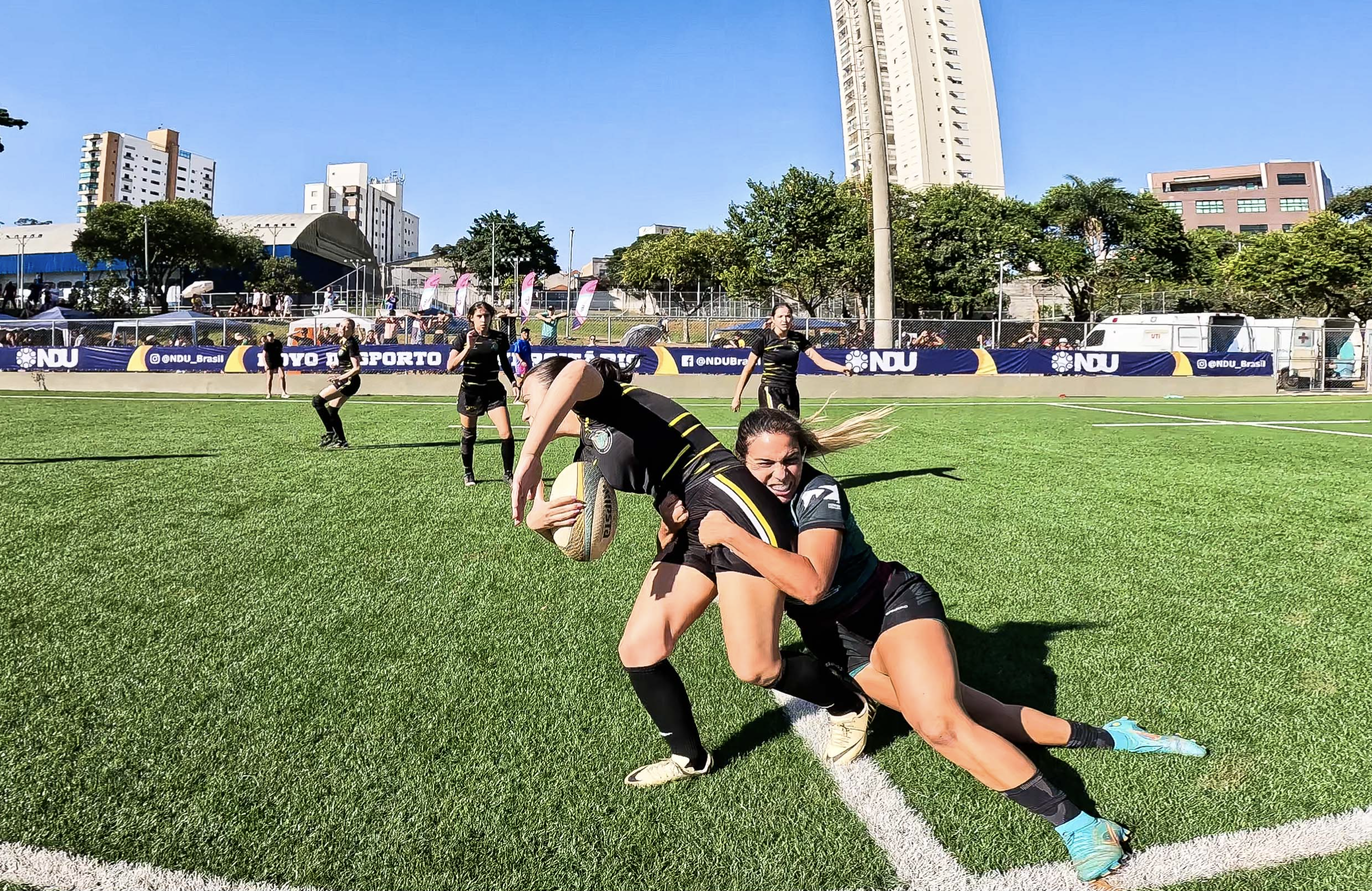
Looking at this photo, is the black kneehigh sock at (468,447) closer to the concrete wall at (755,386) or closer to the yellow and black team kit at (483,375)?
the yellow and black team kit at (483,375)

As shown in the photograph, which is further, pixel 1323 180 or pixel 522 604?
pixel 1323 180

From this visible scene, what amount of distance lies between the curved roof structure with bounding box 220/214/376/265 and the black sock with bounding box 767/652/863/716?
113 m

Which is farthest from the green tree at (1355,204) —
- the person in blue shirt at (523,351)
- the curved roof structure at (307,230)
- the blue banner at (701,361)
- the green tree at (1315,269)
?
the curved roof structure at (307,230)

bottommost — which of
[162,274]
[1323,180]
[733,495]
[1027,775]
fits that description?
[1027,775]

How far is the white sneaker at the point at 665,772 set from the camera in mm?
3068

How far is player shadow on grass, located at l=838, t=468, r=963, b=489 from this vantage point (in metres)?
9.05

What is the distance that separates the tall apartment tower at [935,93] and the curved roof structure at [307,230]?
71.2 meters

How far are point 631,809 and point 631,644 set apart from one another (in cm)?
59

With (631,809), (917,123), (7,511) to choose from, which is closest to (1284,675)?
(631,809)

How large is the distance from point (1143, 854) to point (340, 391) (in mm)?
10977

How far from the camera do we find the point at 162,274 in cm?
7969

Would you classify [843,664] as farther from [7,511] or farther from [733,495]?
[7,511]

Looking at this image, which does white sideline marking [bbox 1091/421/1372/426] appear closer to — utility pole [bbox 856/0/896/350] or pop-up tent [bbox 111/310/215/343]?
utility pole [bbox 856/0/896/350]

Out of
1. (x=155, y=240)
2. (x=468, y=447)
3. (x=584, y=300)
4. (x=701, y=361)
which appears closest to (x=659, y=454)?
(x=468, y=447)
